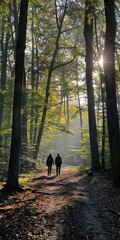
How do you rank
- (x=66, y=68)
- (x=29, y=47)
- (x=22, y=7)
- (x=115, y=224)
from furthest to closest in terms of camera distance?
(x=66, y=68), (x=29, y=47), (x=22, y=7), (x=115, y=224)

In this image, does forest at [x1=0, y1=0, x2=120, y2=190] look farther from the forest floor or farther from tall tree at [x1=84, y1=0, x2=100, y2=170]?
the forest floor

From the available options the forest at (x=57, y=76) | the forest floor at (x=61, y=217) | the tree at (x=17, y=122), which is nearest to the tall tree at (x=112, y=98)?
the forest at (x=57, y=76)

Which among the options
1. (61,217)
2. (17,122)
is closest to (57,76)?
(17,122)

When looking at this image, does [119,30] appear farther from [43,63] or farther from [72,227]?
[72,227]

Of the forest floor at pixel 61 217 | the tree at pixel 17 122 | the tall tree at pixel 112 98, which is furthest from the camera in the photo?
the tree at pixel 17 122

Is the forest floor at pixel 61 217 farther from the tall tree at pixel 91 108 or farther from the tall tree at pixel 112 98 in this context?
the tall tree at pixel 91 108

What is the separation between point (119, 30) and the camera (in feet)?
74.6

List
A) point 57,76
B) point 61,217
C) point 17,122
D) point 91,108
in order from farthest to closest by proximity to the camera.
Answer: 1. point 57,76
2. point 91,108
3. point 17,122
4. point 61,217

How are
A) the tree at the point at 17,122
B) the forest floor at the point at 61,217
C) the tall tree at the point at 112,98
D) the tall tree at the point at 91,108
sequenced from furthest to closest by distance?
the tall tree at the point at 91,108 < the tree at the point at 17,122 < the tall tree at the point at 112,98 < the forest floor at the point at 61,217

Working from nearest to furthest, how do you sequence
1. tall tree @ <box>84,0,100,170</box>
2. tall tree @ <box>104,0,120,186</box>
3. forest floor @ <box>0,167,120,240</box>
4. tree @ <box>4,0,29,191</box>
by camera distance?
forest floor @ <box>0,167,120,240</box>
tall tree @ <box>104,0,120,186</box>
tree @ <box>4,0,29,191</box>
tall tree @ <box>84,0,100,170</box>

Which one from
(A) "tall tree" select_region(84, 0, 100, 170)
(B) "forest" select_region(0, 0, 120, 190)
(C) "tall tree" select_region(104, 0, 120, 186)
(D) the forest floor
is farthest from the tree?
(A) "tall tree" select_region(84, 0, 100, 170)

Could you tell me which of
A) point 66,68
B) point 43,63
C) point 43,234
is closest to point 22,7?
point 43,234

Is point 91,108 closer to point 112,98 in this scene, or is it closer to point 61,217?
point 112,98

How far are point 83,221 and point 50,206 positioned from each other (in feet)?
6.74
